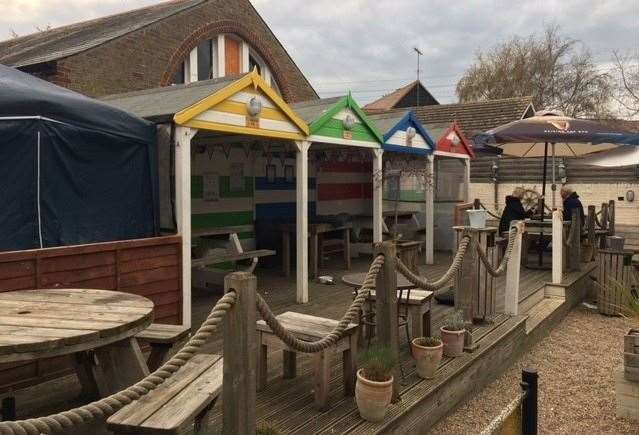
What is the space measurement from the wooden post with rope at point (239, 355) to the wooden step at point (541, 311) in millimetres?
4719

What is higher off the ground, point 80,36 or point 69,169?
point 80,36

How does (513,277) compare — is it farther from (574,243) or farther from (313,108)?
(574,243)

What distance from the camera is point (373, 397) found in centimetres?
327

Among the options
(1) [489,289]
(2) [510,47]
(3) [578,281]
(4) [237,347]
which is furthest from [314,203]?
(2) [510,47]

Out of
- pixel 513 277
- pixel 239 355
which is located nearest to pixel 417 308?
pixel 513 277

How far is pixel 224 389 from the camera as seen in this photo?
2.38 m

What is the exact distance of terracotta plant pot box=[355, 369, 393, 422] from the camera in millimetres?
3252

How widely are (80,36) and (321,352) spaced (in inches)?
530

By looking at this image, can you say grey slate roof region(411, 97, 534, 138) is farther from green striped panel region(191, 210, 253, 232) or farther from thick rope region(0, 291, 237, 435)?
thick rope region(0, 291, 237, 435)

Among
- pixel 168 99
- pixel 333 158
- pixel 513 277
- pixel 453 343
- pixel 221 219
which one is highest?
pixel 168 99

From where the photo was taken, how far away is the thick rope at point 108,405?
170cm

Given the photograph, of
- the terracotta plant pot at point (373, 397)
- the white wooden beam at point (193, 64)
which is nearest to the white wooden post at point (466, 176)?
the white wooden beam at point (193, 64)

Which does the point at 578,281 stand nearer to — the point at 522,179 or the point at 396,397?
the point at 396,397

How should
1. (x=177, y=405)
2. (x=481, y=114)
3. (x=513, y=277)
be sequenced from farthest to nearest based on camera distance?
(x=481, y=114) < (x=513, y=277) < (x=177, y=405)
